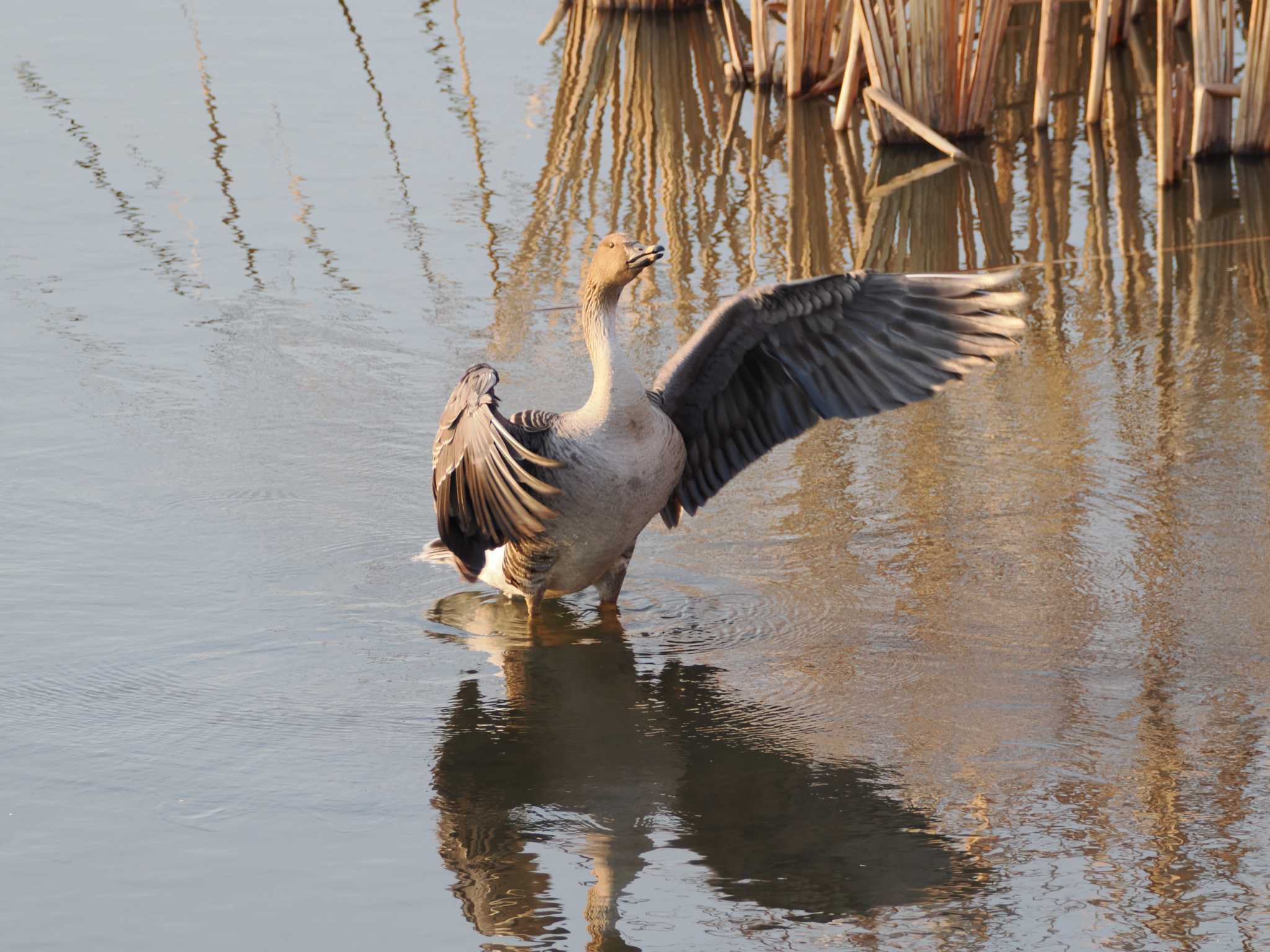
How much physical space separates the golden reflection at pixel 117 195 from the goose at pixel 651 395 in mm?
3765

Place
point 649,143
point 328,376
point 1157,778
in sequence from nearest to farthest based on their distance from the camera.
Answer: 1. point 1157,778
2. point 328,376
3. point 649,143

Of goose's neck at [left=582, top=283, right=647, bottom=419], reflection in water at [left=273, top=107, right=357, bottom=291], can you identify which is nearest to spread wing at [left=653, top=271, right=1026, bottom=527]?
goose's neck at [left=582, top=283, right=647, bottom=419]

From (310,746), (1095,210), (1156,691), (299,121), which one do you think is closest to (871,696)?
(1156,691)

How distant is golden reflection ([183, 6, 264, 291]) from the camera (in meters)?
9.11

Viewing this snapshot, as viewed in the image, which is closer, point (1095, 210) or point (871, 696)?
point (871, 696)

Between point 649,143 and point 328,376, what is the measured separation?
3.92m

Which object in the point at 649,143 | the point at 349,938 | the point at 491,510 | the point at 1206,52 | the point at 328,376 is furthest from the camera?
the point at 649,143

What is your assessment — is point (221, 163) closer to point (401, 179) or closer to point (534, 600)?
point (401, 179)

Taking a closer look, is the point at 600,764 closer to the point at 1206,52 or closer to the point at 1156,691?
the point at 1156,691

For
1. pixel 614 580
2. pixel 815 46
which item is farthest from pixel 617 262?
pixel 815 46

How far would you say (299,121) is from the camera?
11.3 m

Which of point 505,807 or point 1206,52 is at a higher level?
point 1206,52

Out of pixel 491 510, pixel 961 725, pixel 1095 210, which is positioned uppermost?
pixel 1095 210

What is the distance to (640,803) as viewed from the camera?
4.62 m
